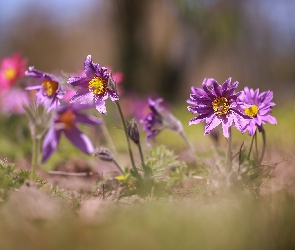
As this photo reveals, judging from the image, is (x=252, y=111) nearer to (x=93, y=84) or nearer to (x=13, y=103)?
→ (x=93, y=84)

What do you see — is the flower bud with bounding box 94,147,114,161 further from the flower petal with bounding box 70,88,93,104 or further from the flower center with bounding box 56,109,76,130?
the flower center with bounding box 56,109,76,130

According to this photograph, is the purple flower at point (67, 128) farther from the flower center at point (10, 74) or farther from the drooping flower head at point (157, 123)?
the flower center at point (10, 74)

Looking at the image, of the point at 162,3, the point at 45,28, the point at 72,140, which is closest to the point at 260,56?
the point at 162,3

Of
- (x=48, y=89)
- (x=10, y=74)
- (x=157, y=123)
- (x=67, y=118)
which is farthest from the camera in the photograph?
(x=10, y=74)

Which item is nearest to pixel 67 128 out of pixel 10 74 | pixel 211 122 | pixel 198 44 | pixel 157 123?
pixel 211 122

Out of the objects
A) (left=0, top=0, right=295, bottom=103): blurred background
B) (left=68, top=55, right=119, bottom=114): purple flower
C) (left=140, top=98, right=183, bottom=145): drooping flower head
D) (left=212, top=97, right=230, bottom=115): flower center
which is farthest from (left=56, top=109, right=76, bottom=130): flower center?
(left=0, top=0, right=295, bottom=103): blurred background

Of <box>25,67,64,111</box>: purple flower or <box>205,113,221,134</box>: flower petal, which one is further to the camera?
<box>25,67,64,111</box>: purple flower
